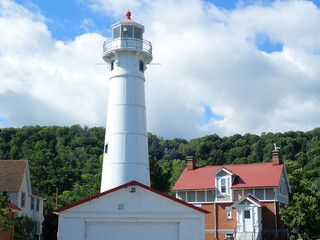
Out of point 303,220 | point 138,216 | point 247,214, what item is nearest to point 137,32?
point 138,216

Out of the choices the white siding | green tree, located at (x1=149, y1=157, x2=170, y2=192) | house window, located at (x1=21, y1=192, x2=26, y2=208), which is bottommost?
the white siding

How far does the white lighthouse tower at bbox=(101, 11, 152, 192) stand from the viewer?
2845 centimetres

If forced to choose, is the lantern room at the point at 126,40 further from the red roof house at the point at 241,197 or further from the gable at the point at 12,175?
the red roof house at the point at 241,197

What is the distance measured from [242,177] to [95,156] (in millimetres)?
65333

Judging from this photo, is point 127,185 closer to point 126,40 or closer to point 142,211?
point 142,211

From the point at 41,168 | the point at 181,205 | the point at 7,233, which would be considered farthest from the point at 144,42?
the point at 41,168

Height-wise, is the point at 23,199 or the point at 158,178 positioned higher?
the point at 158,178

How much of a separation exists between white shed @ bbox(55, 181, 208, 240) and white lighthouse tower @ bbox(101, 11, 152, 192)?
20.1 ft

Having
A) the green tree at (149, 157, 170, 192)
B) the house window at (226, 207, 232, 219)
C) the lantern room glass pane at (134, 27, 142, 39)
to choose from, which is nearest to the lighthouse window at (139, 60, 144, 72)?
the lantern room glass pane at (134, 27, 142, 39)

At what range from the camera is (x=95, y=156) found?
102062mm

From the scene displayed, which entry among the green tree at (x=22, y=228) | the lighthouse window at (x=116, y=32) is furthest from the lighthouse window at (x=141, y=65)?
the green tree at (x=22, y=228)

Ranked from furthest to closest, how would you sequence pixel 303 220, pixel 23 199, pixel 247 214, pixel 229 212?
pixel 229 212, pixel 247 214, pixel 303 220, pixel 23 199

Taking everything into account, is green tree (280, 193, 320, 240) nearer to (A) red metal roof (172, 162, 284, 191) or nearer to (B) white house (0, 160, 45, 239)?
(A) red metal roof (172, 162, 284, 191)

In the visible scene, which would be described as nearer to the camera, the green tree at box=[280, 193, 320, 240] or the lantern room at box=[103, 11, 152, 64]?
the lantern room at box=[103, 11, 152, 64]
